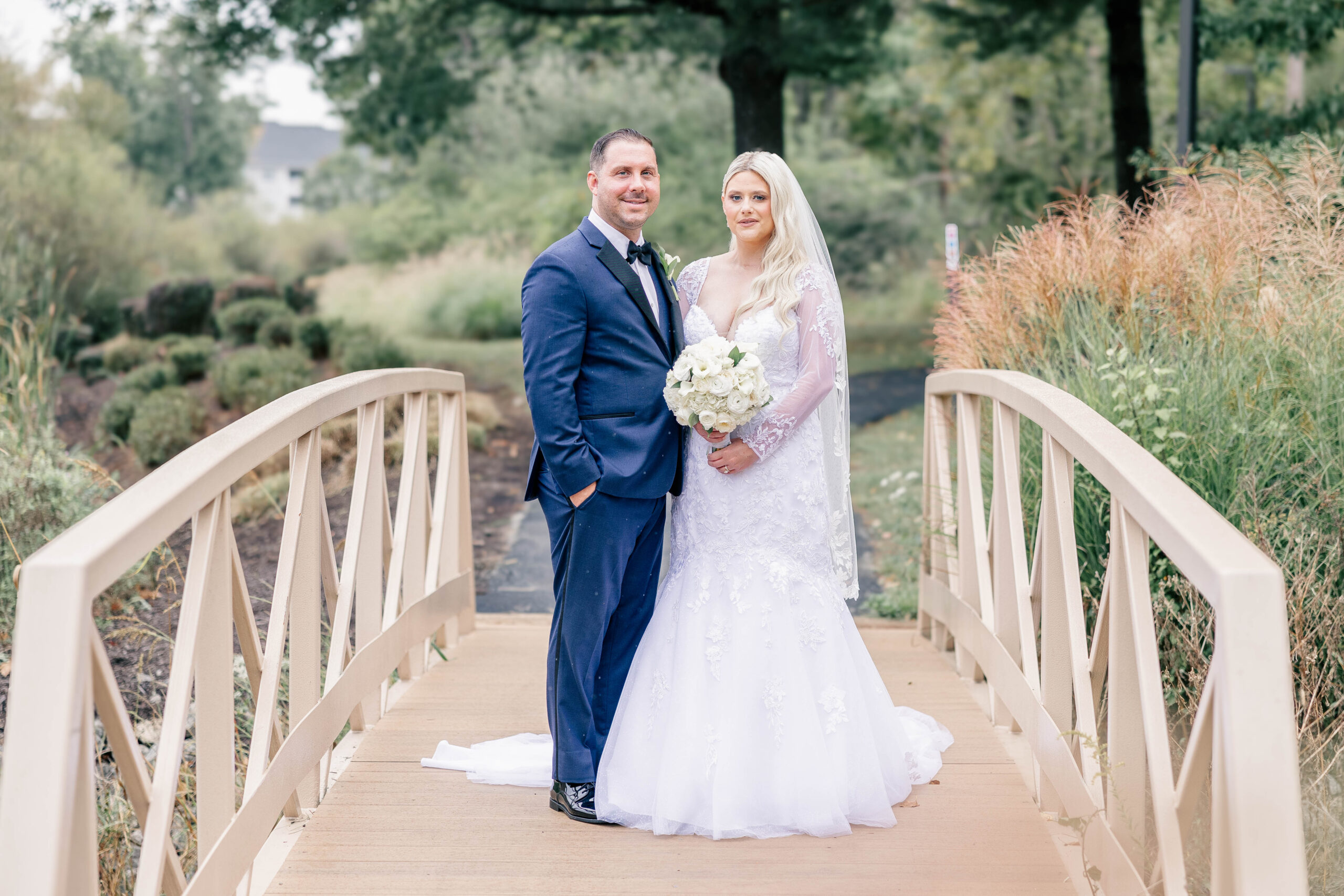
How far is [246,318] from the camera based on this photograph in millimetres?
14742

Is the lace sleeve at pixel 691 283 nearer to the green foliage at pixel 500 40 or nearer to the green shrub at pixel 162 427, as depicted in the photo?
the green shrub at pixel 162 427

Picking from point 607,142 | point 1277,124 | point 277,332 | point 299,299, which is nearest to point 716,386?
point 607,142

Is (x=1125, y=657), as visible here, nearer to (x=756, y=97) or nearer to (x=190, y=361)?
(x=756, y=97)

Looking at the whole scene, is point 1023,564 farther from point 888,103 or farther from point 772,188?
point 888,103

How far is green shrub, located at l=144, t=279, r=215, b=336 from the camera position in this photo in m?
14.8

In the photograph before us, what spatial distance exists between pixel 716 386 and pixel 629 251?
54cm

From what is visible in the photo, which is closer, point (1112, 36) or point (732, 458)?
point (732, 458)

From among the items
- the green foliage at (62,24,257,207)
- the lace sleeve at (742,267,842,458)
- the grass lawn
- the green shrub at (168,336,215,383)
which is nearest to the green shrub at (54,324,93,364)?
the green shrub at (168,336,215,383)

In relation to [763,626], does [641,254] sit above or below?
above

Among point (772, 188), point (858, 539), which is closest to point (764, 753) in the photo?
point (772, 188)

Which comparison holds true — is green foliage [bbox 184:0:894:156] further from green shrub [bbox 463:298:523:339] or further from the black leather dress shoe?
the black leather dress shoe

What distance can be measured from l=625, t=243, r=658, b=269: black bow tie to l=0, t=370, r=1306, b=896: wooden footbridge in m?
0.99

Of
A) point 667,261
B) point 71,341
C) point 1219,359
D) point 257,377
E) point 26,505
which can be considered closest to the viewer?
point 667,261

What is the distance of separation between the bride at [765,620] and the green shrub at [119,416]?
29.3 ft
